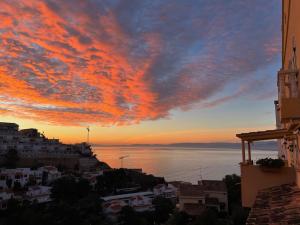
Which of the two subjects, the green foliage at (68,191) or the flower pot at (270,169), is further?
the green foliage at (68,191)

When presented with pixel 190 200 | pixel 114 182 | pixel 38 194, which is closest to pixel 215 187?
pixel 190 200

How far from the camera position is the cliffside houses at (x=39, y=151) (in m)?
64.3

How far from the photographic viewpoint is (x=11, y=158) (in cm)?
5912

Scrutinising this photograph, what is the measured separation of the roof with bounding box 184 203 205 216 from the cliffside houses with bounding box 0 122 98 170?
1584 inches

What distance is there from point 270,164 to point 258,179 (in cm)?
41

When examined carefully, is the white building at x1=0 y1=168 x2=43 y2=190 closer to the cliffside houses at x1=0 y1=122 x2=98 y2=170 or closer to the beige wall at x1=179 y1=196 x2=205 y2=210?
the cliffside houses at x1=0 y1=122 x2=98 y2=170

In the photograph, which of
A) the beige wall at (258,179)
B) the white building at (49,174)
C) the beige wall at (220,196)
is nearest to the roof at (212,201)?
the beige wall at (220,196)

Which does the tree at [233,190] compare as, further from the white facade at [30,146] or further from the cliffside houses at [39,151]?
the white facade at [30,146]

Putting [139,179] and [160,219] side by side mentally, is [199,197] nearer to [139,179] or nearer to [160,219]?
[160,219]

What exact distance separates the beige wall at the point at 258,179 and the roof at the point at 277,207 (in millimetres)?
280

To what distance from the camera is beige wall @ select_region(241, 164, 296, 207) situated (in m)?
6.58

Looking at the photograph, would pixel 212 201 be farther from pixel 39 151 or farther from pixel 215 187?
pixel 39 151

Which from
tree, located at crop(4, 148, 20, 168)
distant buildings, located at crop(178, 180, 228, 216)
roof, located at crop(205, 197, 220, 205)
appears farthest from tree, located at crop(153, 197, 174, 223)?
tree, located at crop(4, 148, 20, 168)

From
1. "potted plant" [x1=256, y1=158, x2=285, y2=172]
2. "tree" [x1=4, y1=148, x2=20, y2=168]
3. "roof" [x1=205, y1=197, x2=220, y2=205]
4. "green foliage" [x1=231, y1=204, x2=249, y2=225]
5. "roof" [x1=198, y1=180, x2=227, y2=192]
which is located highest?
"potted plant" [x1=256, y1=158, x2=285, y2=172]
